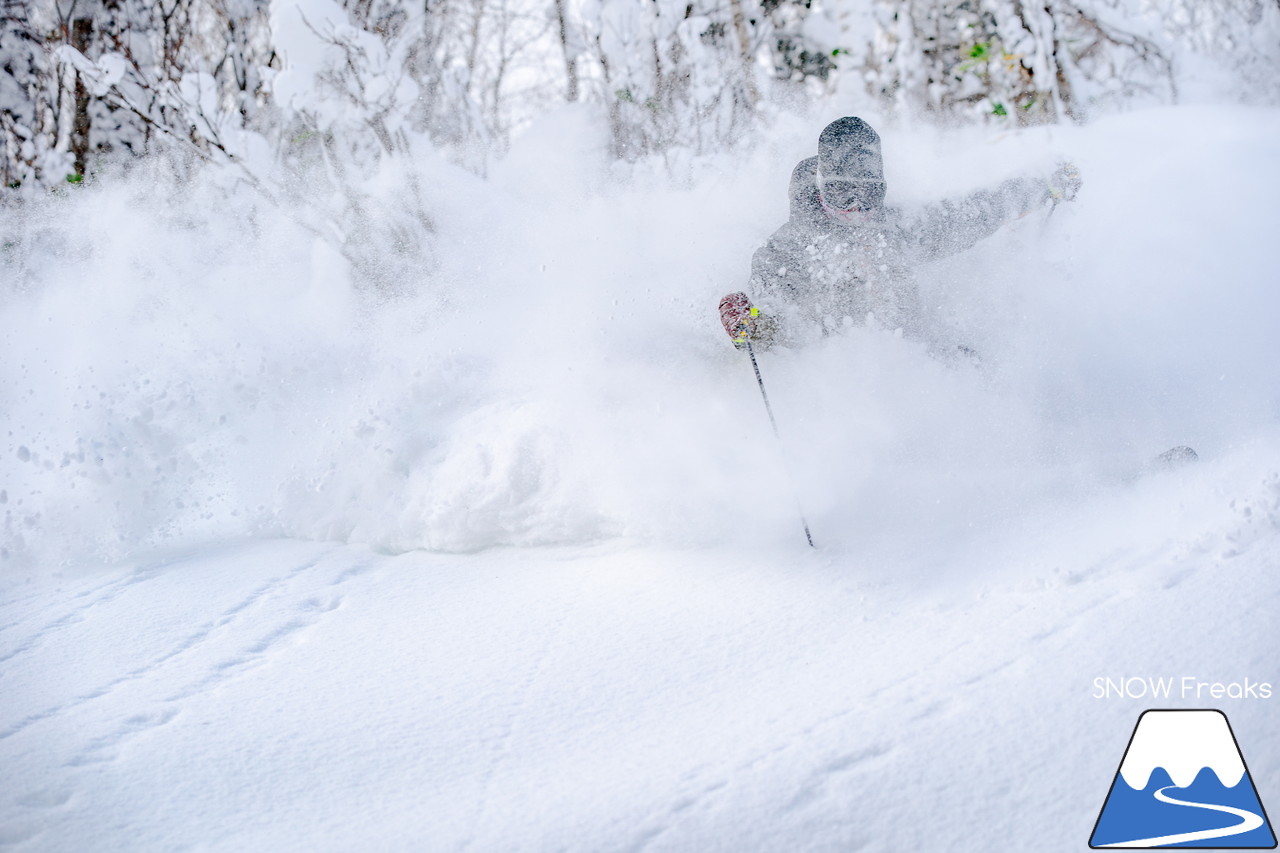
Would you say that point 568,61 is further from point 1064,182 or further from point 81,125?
point 1064,182

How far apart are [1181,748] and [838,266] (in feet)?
7.81

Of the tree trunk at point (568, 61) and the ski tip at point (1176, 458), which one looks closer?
the ski tip at point (1176, 458)

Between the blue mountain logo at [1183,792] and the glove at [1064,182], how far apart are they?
294cm

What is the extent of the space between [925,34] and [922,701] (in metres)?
8.55

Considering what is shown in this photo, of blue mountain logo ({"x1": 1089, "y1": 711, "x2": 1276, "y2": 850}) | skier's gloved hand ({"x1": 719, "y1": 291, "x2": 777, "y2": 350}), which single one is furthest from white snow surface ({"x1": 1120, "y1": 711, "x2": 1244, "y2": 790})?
skier's gloved hand ({"x1": 719, "y1": 291, "x2": 777, "y2": 350})

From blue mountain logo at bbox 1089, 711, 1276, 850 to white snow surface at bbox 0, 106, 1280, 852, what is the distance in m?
0.05

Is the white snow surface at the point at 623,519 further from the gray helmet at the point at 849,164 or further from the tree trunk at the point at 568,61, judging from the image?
the tree trunk at the point at 568,61

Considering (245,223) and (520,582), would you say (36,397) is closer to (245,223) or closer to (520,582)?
(245,223)

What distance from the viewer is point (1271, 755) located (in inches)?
58.9

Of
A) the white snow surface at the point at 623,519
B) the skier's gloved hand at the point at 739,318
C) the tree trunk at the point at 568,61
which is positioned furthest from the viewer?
the tree trunk at the point at 568,61

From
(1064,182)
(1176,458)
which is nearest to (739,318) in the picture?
(1176,458)

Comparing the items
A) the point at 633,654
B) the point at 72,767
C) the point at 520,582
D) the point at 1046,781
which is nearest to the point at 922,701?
the point at 1046,781

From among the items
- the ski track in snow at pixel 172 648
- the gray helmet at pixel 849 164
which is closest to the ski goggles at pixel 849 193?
the gray helmet at pixel 849 164

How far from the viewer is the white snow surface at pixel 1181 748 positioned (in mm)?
1563
